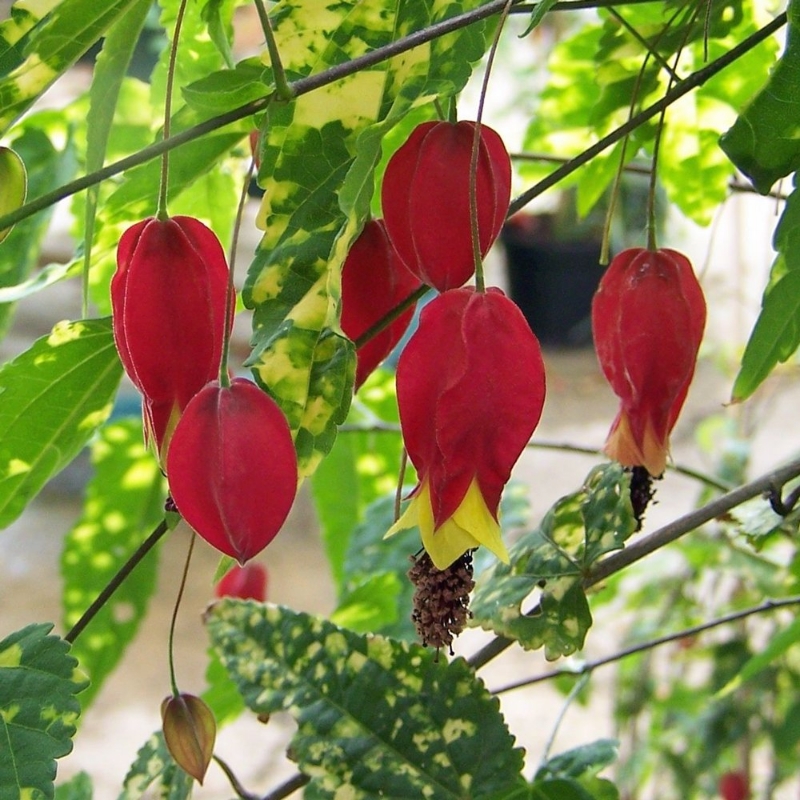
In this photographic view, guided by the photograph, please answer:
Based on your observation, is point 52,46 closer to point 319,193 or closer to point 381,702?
point 319,193

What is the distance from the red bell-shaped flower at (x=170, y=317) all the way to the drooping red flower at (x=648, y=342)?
0.40 feet

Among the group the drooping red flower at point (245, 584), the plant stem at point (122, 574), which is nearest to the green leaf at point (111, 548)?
the drooping red flower at point (245, 584)

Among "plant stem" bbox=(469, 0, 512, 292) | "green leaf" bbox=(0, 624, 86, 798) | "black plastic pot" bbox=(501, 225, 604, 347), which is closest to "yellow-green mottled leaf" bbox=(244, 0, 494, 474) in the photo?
"plant stem" bbox=(469, 0, 512, 292)

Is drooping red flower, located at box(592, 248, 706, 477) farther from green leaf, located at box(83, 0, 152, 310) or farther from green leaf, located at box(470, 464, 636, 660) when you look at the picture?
green leaf, located at box(83, 0, 152, 310)

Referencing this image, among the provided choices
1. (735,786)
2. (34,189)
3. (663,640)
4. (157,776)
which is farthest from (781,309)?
(735,786)

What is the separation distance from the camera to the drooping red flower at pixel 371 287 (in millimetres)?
320

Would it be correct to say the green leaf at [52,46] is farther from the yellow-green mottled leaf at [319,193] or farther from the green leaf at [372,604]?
the green leaf at [372,604]

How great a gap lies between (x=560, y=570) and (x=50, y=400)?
184 mm

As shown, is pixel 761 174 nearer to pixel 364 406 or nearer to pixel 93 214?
pixel 93 214

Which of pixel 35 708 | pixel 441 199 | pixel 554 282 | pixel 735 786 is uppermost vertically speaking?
pixel 554 282

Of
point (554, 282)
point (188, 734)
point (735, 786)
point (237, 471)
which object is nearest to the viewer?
point (237, 471)

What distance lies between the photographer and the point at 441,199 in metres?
0.30

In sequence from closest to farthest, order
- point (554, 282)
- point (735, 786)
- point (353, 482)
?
point (353, 482), point (735, 786), point (554, 282)

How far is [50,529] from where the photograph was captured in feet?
7.25
